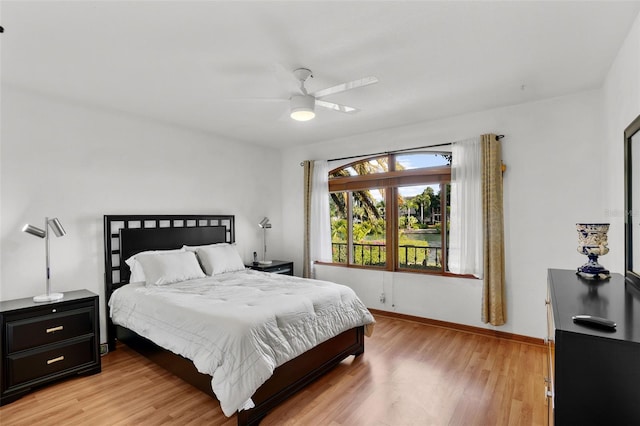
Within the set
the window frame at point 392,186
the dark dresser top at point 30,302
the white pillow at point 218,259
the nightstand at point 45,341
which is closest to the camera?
the nightstand at point 45,341

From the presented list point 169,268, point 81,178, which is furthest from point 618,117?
point 81,178

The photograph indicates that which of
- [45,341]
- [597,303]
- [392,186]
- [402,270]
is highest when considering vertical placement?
[392,186]

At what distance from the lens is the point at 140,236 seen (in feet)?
Result: 12.4

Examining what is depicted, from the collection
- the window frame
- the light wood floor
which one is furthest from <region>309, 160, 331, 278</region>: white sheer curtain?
the light wood floor

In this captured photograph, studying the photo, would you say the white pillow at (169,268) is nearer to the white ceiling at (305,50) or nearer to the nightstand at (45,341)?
the nightstand at (45,341)

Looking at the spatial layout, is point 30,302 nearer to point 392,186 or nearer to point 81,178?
point 81,178

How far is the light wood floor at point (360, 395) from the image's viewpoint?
2.29m

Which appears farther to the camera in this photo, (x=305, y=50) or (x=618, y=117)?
(x=618, y=117)

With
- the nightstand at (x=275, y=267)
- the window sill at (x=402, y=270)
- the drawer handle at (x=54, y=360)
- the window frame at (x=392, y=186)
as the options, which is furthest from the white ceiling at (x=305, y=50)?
the drawer handle at (x=54, y=360)

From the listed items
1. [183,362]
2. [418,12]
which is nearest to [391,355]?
[183,362]

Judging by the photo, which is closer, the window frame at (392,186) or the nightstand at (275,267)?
the window frame at (392,186)

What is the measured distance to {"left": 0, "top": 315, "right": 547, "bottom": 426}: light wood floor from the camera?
7.53 feet

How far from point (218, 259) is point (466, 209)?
3.04m

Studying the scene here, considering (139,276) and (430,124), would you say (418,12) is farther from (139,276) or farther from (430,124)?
(139,276)
